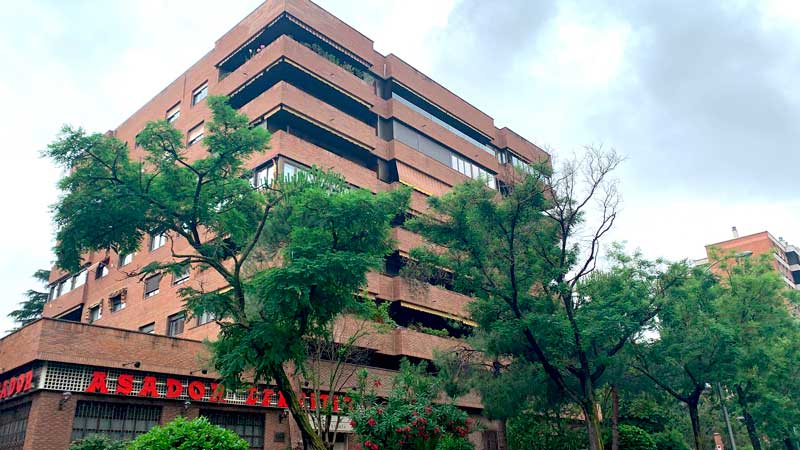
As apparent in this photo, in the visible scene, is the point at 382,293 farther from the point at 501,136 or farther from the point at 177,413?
the point at 501,136

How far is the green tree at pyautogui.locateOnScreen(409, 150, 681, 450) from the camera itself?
2056 centimetres

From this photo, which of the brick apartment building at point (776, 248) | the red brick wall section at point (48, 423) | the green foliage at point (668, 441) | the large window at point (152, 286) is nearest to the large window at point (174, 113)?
the large window at point (152, 286)

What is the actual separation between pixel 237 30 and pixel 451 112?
1355 cm

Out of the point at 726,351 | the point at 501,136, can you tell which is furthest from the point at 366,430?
the point at 501,136

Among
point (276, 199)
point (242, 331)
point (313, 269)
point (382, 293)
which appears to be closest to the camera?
point (313, 269)

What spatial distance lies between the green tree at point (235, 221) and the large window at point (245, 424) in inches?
214

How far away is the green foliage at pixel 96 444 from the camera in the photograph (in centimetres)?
1697

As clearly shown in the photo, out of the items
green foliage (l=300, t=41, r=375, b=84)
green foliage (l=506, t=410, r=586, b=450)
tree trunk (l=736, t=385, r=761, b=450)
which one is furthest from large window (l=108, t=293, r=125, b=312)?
tree trunk (l=736, t=385, r=761, b=450)

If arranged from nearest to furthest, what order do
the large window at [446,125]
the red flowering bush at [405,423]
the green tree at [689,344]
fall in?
the red flowering bush at [405,423], the green tree at [689,344], the large window at [446,125]

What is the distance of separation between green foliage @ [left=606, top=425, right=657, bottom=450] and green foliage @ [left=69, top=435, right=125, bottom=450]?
19.3 m

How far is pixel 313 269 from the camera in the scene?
14.9m

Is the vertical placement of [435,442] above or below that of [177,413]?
below

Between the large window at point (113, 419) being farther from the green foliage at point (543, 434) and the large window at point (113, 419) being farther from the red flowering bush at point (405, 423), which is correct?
the green foliage at point (543, 434)

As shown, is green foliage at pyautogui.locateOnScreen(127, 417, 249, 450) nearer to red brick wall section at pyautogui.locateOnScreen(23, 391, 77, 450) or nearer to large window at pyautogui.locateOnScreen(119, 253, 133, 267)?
red brick wall section at pyautogui.locateOnScreen(23, 391, 77, 450)
